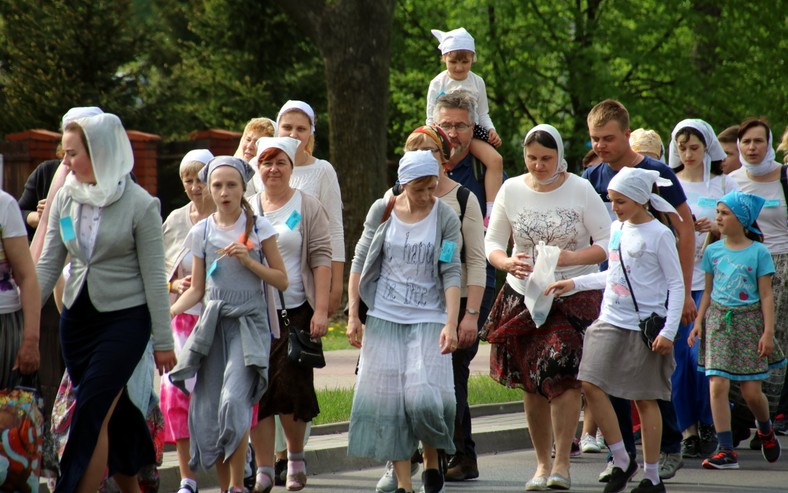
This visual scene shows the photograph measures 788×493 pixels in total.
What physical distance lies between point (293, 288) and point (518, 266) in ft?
4.41

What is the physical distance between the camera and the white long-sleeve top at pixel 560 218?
7.97 m

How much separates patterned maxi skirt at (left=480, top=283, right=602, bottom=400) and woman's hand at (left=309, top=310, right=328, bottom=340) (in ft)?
3.16

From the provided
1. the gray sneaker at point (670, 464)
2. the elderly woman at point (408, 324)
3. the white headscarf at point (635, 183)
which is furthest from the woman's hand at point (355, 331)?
the gray sneaker at point (670, 464)

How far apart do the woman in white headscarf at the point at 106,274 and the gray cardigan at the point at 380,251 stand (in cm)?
128

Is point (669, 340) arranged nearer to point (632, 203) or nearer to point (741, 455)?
point (632, 203)

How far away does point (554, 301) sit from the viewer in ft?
26.1

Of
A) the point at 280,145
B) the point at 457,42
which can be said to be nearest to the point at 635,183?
the point at 280,145

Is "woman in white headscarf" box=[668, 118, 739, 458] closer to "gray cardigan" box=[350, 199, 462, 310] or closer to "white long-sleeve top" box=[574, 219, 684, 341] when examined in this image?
"white long-sleeve top" box=[574, 219, 684, 341]

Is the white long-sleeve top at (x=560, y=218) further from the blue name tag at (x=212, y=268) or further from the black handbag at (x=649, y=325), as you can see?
the blue name tag at (x=212, y=268)

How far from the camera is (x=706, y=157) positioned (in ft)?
32.2

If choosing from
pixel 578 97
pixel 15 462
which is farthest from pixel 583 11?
pixel 15 462

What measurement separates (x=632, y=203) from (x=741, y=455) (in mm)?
2726

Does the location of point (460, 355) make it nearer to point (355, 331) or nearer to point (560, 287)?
point (560, 287)

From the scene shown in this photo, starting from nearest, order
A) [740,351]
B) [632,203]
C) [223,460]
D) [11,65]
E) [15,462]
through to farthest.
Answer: [15,462] < [223,460] < [632,203] < [740,351] < [11,65]
